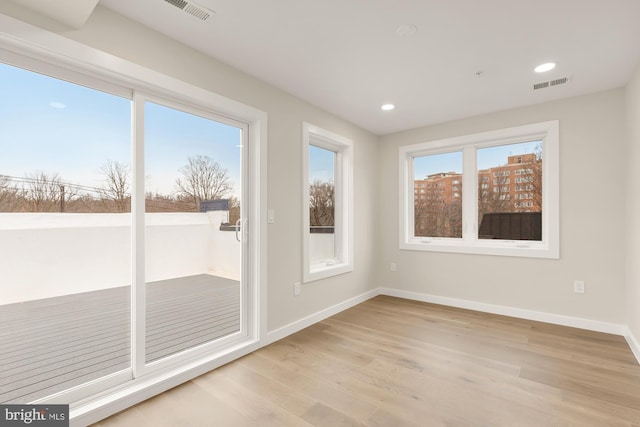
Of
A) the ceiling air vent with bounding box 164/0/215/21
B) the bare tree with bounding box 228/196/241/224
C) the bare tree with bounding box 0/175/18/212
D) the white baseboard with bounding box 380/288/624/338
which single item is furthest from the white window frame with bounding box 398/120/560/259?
the bare tree with bounding box 0/175/18/212

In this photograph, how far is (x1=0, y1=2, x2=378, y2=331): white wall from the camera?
6.36ft

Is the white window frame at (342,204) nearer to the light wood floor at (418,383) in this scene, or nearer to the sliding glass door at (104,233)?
the light wood floor at (418,383)

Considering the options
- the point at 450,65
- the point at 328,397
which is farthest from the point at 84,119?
the point at 450,65

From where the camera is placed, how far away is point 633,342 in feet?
8.91

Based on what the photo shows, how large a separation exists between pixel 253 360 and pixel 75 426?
118 cm

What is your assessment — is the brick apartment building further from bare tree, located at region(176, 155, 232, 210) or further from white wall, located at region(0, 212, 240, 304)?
white wall, located at region(0, 212, 240, 304)

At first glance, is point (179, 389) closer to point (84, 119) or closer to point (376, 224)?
point (84, 119)

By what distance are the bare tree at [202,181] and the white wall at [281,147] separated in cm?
47

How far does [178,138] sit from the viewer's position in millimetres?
2385

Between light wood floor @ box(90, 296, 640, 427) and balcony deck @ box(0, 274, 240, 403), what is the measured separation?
1.10 ft

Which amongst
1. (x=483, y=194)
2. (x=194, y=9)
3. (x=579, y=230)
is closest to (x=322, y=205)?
(x=483, y=194)

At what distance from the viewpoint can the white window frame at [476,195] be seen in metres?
3.39

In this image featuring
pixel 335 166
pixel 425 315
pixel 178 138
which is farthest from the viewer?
pixel 335 166

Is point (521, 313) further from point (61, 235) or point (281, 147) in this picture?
point (61, 235)
